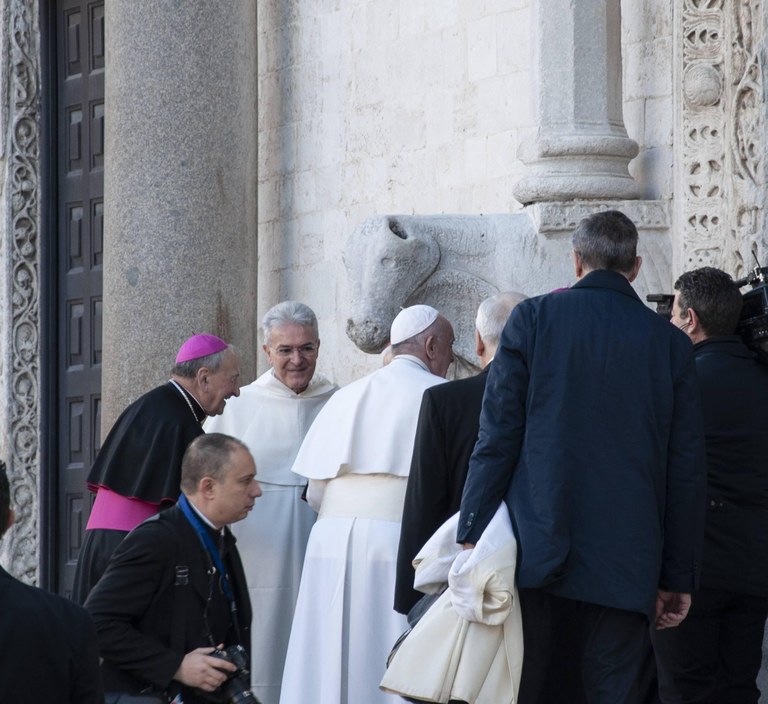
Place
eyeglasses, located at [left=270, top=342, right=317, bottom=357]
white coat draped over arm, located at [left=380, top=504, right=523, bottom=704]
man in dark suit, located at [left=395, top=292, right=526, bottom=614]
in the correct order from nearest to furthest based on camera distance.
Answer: white coat draped over arm, located at [left=380, top=504, right=523, bottom=704] → man in dark suit, located at [left=395, top=292, right=526, bottom=614] → eyeglasses, located at [left=270, top=342, right=317, bottom=357]

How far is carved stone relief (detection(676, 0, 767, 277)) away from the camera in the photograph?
6.39 meters

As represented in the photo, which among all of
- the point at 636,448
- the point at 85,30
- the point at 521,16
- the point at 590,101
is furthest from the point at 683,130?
the point at 85,30

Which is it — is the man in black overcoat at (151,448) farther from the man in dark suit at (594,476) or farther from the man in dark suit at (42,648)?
the man in dark suit at (42,648)

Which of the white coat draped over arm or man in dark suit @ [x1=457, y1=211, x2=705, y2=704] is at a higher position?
man in dark suit @ [x1=457, y1=211, x2=705, y2=704]

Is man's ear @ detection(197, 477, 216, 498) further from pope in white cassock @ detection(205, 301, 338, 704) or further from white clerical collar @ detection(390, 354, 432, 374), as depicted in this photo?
pope in white cassock @ detection(205, 301, 338, 704)

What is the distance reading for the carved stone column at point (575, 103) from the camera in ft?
22.3

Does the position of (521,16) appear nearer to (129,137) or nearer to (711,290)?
(129,137)

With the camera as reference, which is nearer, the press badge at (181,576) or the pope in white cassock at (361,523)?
the press badge at (181,576)

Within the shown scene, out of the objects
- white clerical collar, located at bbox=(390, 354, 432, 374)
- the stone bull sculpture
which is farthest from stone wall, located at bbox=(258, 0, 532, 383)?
white clerical collar, located at bbox=(390, 354, 432, 374)

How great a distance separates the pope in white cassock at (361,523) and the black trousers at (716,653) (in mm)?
939

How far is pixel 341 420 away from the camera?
5629 mm

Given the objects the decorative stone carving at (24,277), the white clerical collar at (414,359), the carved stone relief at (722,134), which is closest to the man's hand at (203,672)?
the white clerical collar at (414,359)

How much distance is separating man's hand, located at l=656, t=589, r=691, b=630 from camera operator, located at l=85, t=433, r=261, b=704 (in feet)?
3.43

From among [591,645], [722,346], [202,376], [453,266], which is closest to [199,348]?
[202,376]
